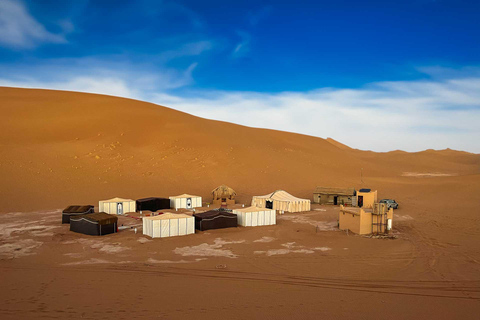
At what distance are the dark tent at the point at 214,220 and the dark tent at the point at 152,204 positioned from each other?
1079 cm

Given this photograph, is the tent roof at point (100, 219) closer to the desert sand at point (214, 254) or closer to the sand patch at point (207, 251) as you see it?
the desert sand at point (214, 254)

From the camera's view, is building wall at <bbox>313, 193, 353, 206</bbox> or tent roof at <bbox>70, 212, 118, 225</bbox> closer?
tent roof at <bbox>70, 212, 118, 225</bbox>

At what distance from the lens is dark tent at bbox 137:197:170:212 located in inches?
1316

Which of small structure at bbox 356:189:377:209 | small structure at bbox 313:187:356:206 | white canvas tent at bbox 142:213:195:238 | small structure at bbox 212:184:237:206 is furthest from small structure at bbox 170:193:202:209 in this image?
small structure at bbox 356:189:377:209

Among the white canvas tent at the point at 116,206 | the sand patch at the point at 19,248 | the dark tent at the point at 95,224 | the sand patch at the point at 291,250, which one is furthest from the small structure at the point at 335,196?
the sand patch at the point at 19,248

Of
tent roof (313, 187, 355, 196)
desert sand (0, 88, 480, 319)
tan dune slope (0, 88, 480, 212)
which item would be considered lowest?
desert sand (0, 88, 480, 319)

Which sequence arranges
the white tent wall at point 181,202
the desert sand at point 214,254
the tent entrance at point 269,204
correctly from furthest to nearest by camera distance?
the white tent wall at point 181,202, the tent entrance at point 269,204, the desert sand at point 214,254

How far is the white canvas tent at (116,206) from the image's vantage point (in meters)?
31.2

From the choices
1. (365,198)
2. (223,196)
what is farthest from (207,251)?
(365,198)

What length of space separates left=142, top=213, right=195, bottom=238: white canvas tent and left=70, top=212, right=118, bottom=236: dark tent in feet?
7.82

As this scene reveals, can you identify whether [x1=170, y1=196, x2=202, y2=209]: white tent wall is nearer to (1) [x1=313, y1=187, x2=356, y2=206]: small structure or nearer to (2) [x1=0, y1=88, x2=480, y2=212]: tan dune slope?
(2) [x1=0, y1=88, x2=480, y2=212]: tan dune slope

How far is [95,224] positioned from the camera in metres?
22.2

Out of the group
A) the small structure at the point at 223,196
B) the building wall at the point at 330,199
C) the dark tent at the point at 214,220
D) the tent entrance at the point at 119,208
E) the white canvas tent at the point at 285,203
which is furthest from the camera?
the small structure at the point at 223,196

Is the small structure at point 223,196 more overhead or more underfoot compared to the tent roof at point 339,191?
more underfoot
